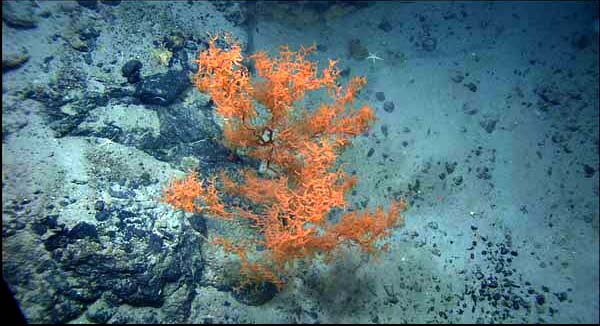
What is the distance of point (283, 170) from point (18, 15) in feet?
20.0

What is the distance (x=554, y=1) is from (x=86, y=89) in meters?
12.4

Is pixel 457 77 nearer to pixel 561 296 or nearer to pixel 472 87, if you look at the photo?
pixel 472 87

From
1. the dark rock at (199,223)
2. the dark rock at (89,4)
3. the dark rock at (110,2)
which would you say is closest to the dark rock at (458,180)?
the dark rock at (199,223)

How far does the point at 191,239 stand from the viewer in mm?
5688

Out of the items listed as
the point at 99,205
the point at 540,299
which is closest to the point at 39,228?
the point at 99,205

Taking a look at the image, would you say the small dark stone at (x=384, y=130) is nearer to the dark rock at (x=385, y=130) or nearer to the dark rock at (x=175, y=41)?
the dark rock at (x=385, y=130)

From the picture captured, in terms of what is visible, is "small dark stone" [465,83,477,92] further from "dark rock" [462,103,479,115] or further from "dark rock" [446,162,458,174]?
"dark rock" [446,162,458,174]

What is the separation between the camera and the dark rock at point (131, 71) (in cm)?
668

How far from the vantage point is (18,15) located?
21.4 ft

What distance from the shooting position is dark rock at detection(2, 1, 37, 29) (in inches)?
254

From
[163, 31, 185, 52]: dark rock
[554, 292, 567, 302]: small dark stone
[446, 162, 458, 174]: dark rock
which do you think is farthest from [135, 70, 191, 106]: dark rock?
[554, 292, 567, 302]: small dark stone

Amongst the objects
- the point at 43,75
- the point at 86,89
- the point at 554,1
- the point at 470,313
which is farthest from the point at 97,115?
the point at 554,1

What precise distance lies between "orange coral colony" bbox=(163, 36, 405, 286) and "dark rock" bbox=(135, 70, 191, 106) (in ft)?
5.27

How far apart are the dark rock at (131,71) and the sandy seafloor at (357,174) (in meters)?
0.17
